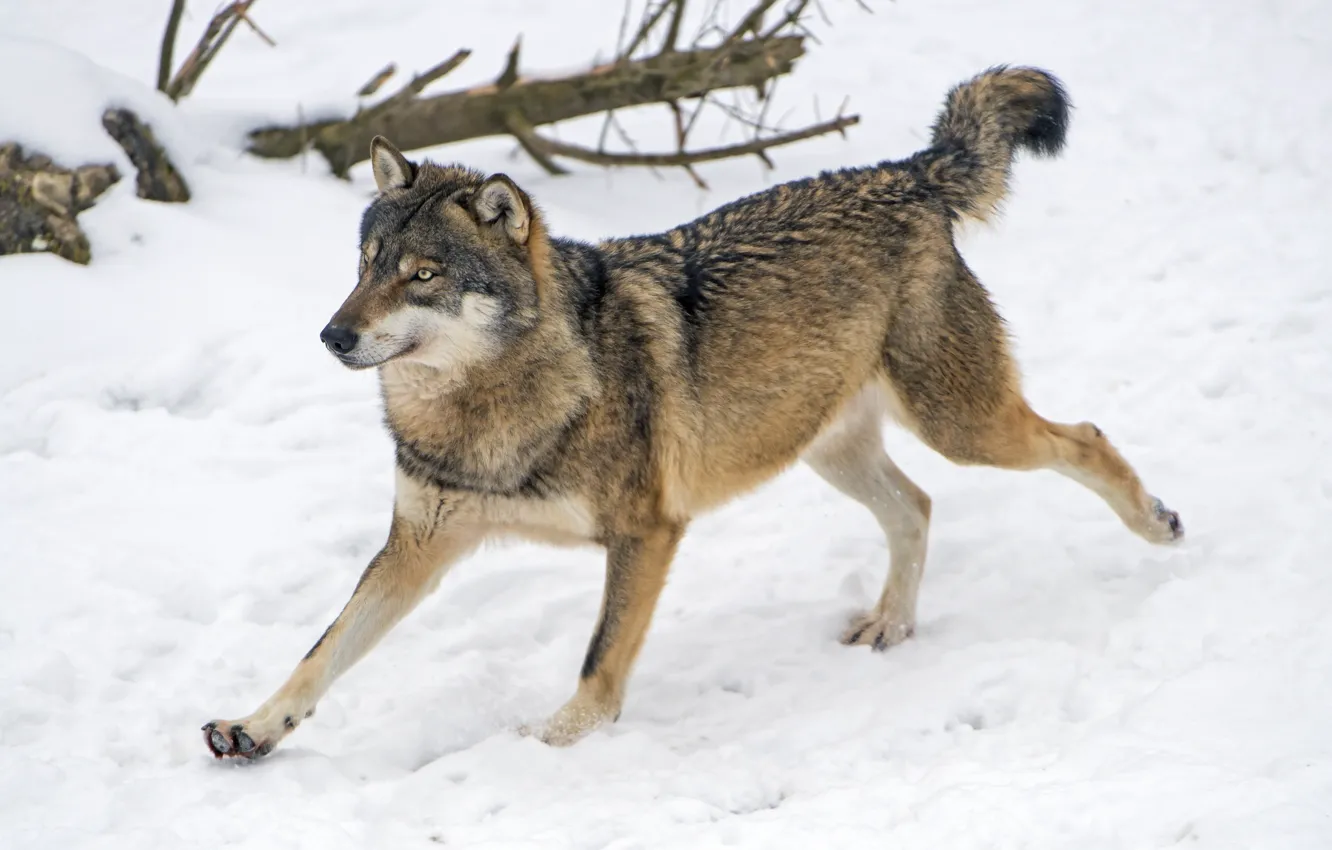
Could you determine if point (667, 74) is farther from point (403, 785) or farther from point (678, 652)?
point (403, 785)

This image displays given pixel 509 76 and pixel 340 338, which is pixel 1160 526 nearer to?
pixel 340 338

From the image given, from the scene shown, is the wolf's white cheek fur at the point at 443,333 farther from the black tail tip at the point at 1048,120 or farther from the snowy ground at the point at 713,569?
the black tail tip at the point at 1048,120

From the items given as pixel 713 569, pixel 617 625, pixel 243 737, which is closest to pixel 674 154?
pixel 713 569

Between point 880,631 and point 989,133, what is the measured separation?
229cm

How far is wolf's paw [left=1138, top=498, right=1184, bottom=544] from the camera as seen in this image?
5.50 metres

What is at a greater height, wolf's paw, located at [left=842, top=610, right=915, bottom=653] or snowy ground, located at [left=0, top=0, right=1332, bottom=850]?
snowy ground, located at [left=0, top=0, right=1332, bottom=850]

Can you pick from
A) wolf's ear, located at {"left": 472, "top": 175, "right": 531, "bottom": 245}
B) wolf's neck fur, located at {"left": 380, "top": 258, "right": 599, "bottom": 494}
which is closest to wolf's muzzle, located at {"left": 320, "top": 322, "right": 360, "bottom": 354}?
wolf's neck fur, located at {"left": 380, "top": 258, "right": 599, "bottom": 494}

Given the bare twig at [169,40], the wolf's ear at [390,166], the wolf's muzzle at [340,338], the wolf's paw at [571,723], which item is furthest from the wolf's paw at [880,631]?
the bare twig at [169,40]

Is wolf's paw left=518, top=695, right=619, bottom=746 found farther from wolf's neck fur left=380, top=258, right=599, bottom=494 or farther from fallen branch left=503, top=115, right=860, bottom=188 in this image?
fallen branch left=503, top=115, right=860, bottom=188

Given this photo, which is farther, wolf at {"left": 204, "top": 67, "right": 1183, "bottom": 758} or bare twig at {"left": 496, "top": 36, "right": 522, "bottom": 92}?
bare twig at {"left": 496, "top": 36, "right": 522, "bottom": 92}

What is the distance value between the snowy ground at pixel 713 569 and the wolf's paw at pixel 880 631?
96 mm

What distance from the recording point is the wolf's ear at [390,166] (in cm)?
466

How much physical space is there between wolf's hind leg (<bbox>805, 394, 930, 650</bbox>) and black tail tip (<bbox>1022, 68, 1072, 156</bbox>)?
1483mm

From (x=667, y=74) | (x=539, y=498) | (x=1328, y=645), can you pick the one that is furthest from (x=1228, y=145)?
(x=539, y=498)
